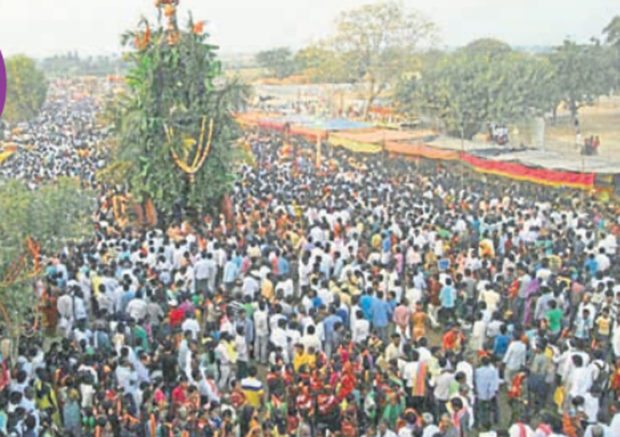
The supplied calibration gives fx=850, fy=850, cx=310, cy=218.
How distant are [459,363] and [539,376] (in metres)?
0.94

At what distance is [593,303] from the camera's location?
10211mm

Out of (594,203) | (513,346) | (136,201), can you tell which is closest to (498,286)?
(513,346)

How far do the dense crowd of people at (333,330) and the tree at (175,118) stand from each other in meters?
1.24

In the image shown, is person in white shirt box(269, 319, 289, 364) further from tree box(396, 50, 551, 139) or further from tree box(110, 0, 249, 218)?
tree box(396, 50, 551, 139)

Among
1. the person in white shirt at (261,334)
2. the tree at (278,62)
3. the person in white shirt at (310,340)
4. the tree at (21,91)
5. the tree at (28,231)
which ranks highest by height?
the tree at (278,62)

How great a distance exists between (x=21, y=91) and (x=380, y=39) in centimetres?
2028

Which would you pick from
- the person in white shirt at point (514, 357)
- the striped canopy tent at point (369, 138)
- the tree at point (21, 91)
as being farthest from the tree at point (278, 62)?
the person in white shirt at point (514, 357)

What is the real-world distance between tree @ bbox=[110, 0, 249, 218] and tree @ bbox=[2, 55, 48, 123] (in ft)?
106

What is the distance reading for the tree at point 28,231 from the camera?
9.20 metres

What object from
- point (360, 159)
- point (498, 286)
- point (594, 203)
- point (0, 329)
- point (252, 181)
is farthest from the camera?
point (360, 159)

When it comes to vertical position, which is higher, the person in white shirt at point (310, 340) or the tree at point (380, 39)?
the tree at point (380, 39)

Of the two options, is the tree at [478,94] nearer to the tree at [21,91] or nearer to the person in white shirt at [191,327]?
the person in white shirt at [191,327]

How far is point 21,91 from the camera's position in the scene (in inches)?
1880

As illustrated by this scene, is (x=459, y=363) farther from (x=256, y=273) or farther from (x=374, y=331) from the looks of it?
(x=256, y=273)
